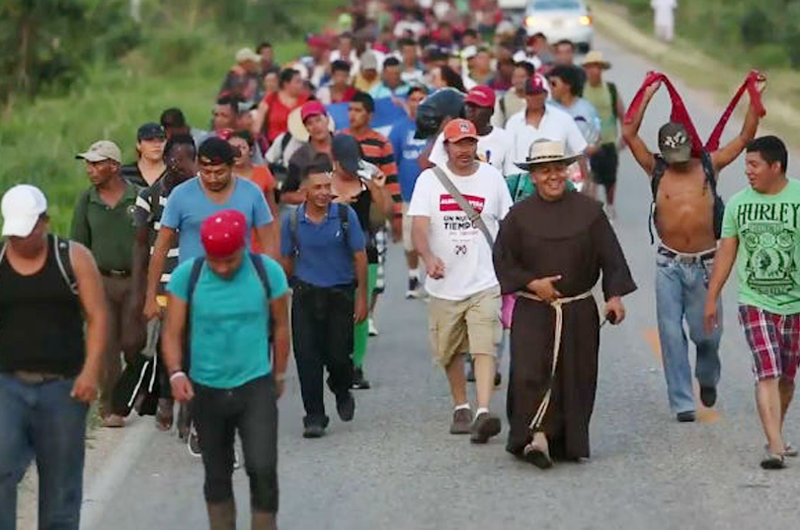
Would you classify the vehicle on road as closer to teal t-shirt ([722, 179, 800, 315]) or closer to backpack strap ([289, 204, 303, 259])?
backpack strap ([289, 204, 303, 259])

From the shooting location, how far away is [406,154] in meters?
17.6

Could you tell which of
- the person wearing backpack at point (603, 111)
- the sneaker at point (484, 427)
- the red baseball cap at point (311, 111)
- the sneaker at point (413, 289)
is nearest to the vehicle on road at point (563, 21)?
the person wearing backpack at point (603, 111)

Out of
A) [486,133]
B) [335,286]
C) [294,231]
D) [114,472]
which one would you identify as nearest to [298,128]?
[486,133]

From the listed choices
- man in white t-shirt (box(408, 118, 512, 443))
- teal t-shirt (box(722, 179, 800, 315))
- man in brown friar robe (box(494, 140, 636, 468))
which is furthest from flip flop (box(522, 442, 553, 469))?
teal t-shirt (box(722, 179, 800, 315))

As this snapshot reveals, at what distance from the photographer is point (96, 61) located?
1449 inches

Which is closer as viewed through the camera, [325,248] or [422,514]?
[422,514]

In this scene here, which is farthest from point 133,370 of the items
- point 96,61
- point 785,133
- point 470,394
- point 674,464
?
point 96,61

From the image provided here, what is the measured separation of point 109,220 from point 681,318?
11.2 feet

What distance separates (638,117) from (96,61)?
82.9ft

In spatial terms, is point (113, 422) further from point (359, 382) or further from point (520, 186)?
point (520, 186)

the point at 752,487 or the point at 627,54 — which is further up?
the point at 627,54

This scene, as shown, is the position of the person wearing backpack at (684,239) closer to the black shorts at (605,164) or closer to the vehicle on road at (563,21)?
the black shorts at (605,164)

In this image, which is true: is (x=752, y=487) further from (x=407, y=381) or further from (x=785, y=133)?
(x=785, y=133)

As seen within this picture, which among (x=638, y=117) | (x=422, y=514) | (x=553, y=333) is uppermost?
(x=638, y=117)
